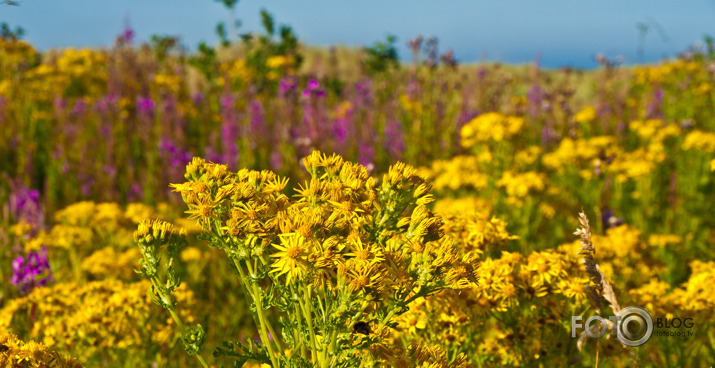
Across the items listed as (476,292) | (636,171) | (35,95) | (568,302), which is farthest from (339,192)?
(35,95)

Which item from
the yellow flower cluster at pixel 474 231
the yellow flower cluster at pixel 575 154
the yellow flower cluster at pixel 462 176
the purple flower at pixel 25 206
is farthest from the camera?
the yellow flower cluster at pixel 575 154

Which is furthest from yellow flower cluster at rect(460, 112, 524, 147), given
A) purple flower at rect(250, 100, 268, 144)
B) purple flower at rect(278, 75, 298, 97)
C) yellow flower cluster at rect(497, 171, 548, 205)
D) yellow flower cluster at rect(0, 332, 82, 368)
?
yellow flower cluster at rect(0, 332, 82, 368)

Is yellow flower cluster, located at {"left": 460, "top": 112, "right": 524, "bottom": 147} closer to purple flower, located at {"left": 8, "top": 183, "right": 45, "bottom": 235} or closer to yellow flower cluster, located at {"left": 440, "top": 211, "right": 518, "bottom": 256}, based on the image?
yellow flower cluster, located at {"left": 440, "top": 211, "right": 518, "bottom": 256}

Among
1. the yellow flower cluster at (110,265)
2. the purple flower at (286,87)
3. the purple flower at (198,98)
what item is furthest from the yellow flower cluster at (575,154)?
the purple flower at (198,98)

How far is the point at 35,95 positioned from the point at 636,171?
8.47 m

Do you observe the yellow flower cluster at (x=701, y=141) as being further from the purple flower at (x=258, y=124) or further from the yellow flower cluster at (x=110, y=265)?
the yellow flower cluster at (x=110, y=265)

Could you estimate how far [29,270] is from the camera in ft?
10.5

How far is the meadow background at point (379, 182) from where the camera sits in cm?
209

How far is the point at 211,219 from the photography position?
5.11 feet

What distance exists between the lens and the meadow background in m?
2.09

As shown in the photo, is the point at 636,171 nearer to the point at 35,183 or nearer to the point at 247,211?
the point at 247,211

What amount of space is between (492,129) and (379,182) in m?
1.13

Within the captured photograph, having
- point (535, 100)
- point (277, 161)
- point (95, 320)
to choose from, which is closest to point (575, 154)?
point (277, 161)

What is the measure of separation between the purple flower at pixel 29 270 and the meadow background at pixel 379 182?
0.01m
